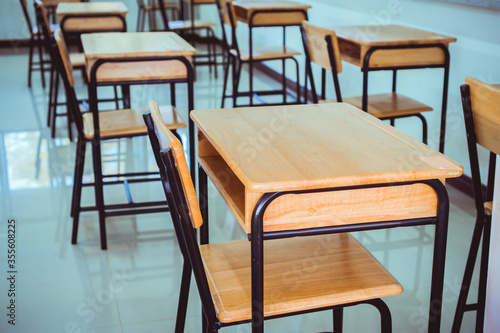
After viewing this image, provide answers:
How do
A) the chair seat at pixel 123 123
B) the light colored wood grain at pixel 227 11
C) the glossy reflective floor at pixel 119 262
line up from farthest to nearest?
the light colored wood grain at pixel 227 11
the chair seat at pixel 123 123
the glossy reflective floor at pixel 119 262

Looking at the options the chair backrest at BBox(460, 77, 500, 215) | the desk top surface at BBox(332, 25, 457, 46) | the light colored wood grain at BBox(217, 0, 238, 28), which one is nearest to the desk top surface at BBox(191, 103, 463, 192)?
the chair backrest at BBox(460, 77, 500, 215)

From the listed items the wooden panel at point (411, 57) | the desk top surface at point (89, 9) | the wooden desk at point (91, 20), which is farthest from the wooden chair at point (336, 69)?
the desk top surface at point (89, 9)

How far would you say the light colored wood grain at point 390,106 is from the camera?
2994 millimetres

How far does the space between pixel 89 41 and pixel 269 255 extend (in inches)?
71.3

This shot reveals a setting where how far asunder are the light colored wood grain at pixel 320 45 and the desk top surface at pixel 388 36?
0.48 ft

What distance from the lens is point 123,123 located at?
2727 millimetres

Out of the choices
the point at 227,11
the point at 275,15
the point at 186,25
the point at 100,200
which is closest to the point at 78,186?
the point at 100,200

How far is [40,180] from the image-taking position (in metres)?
3.52

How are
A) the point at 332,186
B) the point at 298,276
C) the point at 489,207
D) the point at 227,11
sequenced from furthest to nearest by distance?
the point at 227,11
the point at 489,207
the point at 298,276
the point at 332,186

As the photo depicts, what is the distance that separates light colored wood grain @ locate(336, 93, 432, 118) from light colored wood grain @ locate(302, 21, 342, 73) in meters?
0.26

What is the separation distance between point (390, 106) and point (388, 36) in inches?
14.0

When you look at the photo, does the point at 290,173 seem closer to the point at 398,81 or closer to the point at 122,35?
the point at 122,35

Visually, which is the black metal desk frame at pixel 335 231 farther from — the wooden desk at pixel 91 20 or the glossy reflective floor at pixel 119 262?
the wooden desk at pixel 91 20

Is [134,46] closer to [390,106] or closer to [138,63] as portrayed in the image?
[138,63]
